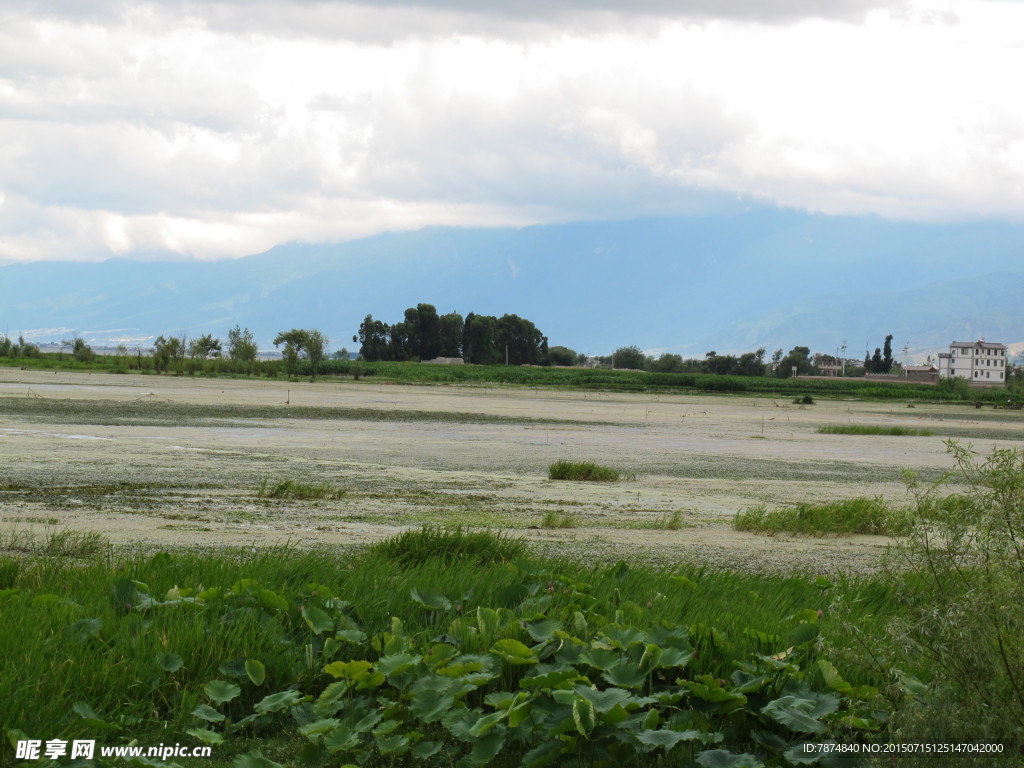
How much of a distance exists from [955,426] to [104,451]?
162 ft

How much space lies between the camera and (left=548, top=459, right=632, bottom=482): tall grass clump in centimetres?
2152

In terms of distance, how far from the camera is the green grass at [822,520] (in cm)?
1397

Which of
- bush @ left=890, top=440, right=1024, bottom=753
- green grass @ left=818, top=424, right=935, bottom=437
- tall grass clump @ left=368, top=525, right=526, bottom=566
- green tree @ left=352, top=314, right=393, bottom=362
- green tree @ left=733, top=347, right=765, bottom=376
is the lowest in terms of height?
green grass @ left=818, top=424, right=935, bottom=437

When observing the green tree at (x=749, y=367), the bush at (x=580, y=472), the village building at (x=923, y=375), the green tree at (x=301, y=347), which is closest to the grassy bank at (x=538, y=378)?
the green tree at (x=301, y=347)

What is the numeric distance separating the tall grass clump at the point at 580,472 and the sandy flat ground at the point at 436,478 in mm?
599

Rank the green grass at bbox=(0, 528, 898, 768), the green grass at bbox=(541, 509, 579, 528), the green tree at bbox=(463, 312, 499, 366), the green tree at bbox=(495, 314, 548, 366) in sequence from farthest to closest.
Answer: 1. the green tree at bbox=(495, 314, 548, 366)
2. the green tree at bbox=(463, 312, 499, 366)
3. the green grass at bbox=(541, 509, 579, 528)
4. the green grass at bbox=(0, 528, 898, 768)

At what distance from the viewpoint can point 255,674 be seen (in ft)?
15.8

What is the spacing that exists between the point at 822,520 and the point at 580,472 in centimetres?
787

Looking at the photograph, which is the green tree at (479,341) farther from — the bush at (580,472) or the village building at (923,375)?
the bush at (580,472)

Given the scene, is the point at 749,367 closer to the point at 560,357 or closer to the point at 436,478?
the point at 560,357

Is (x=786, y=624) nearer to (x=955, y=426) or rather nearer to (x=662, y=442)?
(x=662, y=442)

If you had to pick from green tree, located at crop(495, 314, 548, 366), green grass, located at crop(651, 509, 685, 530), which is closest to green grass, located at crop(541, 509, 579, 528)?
green grass, located at crop(651, 509, 685, 530)

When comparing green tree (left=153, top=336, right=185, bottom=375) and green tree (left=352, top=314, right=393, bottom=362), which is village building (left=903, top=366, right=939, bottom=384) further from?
green tree (left=153, top=336, right=185, bottom=375)

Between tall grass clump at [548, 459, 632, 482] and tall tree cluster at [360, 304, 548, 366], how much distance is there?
153m
